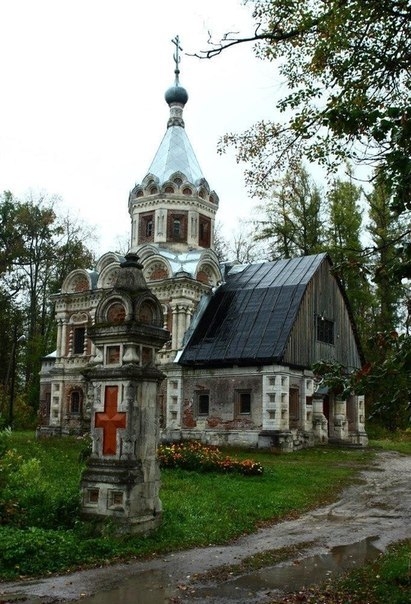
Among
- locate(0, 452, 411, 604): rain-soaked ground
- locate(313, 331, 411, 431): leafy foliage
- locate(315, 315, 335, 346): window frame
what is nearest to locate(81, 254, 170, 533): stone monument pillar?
locate(0, 452, 411, 604): rain-soaked ground

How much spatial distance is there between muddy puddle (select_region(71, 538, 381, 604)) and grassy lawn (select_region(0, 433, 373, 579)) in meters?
0.98

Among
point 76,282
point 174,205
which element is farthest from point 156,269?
point 76,282

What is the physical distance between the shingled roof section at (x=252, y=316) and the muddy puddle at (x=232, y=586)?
16.6 m

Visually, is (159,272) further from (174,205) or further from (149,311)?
(149,311)

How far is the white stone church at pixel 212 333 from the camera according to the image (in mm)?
25172

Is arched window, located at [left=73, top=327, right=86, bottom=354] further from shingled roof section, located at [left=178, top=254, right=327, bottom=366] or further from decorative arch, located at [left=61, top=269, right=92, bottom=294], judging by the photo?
shingled roof section, located at [left=178, top=254, right=327, bottom=366]

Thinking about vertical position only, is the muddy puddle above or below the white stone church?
below

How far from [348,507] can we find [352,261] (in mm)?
7683

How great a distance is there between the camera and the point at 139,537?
8523 mm

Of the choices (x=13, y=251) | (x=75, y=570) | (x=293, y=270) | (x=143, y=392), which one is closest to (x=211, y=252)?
(x=293, y=270)

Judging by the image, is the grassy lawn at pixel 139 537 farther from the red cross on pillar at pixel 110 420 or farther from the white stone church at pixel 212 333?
the white stone church at pixel 212 333

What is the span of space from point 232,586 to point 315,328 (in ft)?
69.8

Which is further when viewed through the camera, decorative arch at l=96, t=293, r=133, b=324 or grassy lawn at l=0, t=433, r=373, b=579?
decorative arch at l=96, t=293, r=133, b=324

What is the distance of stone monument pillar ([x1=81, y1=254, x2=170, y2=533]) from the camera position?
8766mm
